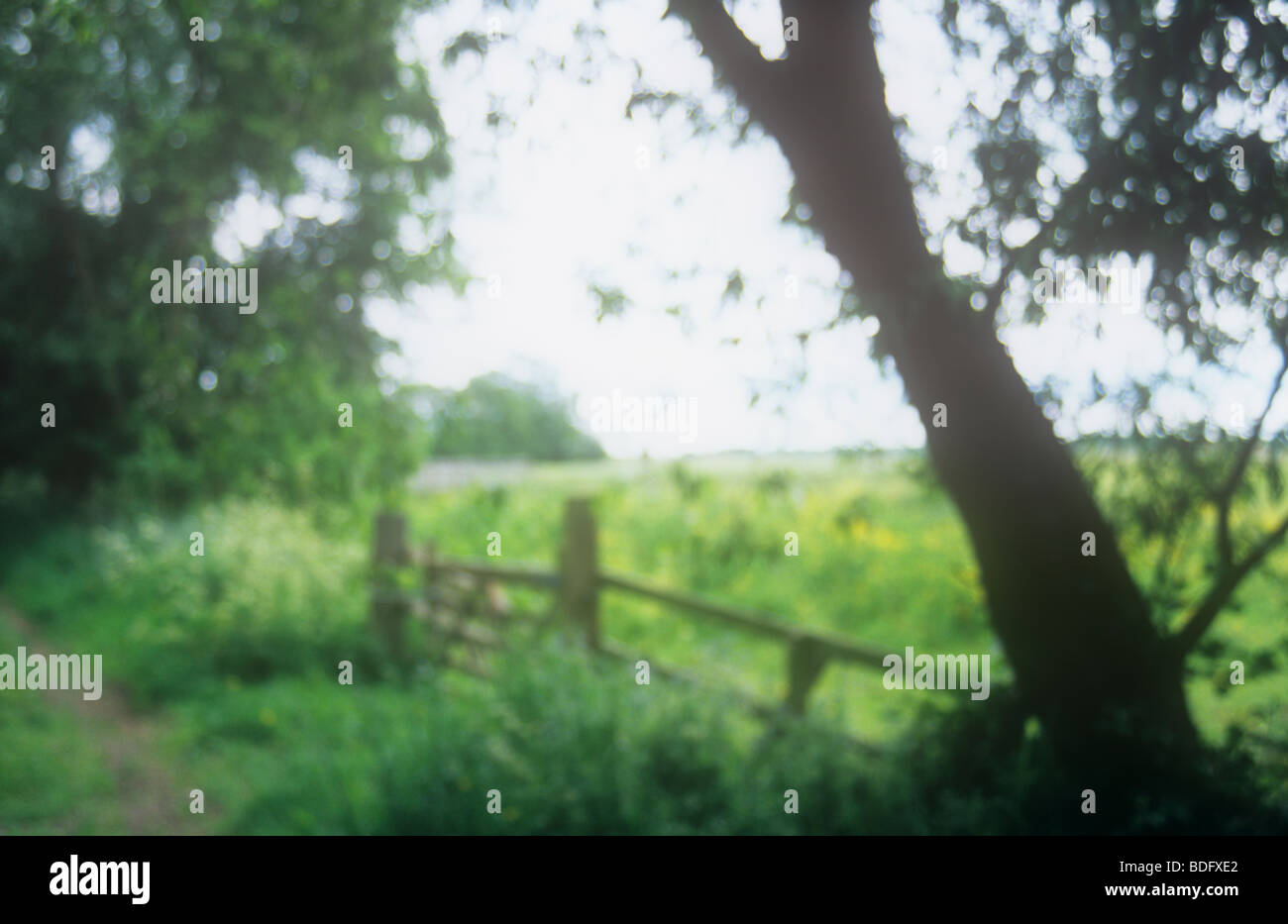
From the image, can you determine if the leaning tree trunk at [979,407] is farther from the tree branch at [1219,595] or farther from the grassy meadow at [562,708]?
the grassy meadow at [562,708]

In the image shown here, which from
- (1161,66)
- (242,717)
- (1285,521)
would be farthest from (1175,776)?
(242,717)

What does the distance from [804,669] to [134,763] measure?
466 centimetres

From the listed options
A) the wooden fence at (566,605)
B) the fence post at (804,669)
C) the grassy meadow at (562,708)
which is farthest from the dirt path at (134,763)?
the fence post at (804,669)

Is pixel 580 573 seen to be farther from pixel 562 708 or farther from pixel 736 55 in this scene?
pixel 736 55

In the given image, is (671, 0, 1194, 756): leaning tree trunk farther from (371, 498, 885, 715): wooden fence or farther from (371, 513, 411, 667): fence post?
(371, 513, 411, 667): fence post

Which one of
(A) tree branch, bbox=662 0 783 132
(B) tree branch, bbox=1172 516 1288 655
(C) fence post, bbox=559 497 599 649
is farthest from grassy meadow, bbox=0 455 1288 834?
(A) tree branch, bbox=662 0 783 132

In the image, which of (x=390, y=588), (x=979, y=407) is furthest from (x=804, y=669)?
(x=390, y=588)

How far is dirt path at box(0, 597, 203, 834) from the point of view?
5.23 m

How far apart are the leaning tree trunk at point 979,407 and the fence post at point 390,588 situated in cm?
597

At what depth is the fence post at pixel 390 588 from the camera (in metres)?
8.38

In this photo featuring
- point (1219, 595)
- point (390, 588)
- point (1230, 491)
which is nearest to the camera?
point (1219, 595)

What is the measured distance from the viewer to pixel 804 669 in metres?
5.34
